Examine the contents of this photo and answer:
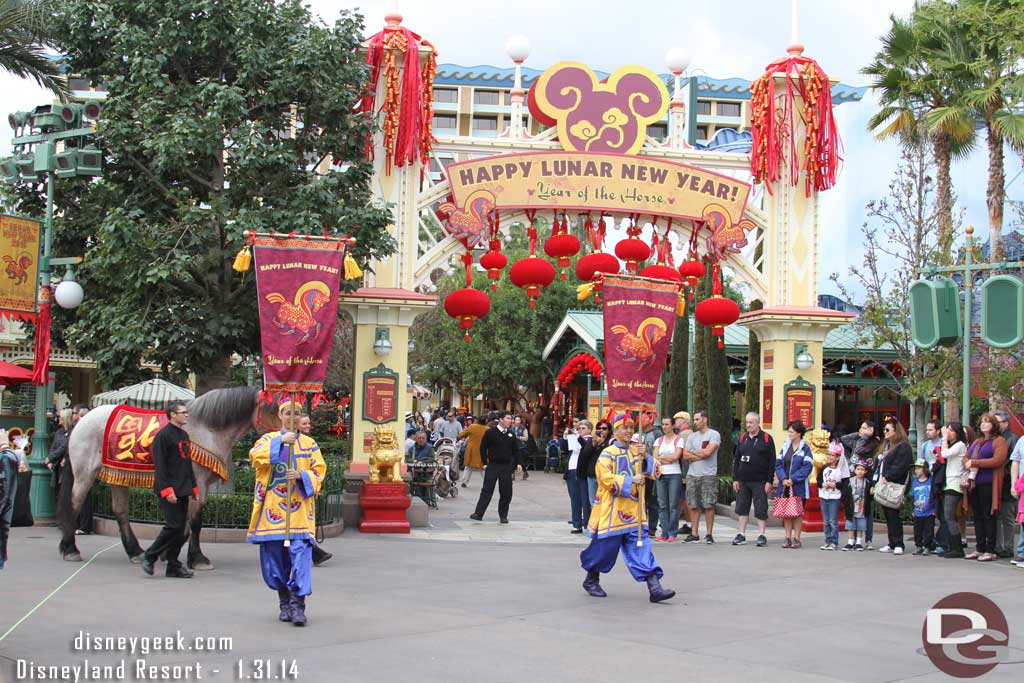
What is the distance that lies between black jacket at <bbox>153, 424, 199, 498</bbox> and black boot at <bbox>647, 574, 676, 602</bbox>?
15.3ft

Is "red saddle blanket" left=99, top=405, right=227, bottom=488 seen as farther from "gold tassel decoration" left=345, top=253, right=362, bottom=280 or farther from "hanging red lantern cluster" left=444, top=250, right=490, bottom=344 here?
"hanging red lantern cluster" left=444, top=250, right=490, bottom=344

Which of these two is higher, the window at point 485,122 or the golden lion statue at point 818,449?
the window at point 485,122

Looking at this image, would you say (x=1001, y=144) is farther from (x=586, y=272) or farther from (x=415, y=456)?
(x=415, y=456)

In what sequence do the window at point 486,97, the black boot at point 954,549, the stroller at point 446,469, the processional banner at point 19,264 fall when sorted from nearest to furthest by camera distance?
the black boot at point 954,549 → the processional banner at point 19,264 → the stroller at point 446,469 → the window at point 486,97

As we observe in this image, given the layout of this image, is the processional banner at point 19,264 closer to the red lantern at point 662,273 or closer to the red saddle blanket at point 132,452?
the red saddle blanket at point 132,452

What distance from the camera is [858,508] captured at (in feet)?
48.8

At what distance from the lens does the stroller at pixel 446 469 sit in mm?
21531

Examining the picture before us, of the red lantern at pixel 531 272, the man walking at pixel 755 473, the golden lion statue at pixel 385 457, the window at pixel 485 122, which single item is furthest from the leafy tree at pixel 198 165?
the window at pixel 485 122

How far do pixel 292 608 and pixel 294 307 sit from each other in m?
3.25

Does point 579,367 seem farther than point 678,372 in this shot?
Yes

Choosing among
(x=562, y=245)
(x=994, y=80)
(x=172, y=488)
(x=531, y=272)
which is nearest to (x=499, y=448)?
(x=531, y=272)

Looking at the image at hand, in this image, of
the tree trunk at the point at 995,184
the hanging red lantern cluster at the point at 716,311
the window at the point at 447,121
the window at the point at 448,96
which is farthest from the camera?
the window at the point at 447,121

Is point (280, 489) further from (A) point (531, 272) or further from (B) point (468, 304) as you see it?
(A) point (531, 272)

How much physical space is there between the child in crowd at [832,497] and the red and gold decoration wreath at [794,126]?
4954mm
